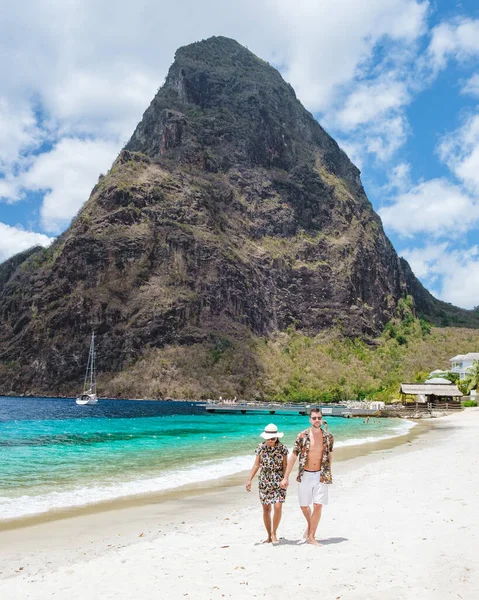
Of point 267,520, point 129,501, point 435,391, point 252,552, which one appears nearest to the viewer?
point 252,552

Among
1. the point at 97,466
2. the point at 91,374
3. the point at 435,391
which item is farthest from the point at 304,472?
the point at 91,374

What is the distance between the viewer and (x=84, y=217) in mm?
156625

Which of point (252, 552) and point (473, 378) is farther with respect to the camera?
point (473, 378)

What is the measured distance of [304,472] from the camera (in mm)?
10094

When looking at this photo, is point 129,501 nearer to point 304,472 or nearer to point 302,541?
point 302,541

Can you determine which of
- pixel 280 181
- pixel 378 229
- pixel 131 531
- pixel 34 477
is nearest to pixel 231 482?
pixel 34 477

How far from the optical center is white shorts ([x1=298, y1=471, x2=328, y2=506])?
32.5 feet

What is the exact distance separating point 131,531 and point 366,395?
4830 inches

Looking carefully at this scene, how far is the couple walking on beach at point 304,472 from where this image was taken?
991 cm

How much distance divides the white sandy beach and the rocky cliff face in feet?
405

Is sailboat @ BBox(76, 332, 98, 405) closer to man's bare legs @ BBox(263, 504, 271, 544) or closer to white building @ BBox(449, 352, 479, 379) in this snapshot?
white building @ BBox(449, 352, 479, 379)

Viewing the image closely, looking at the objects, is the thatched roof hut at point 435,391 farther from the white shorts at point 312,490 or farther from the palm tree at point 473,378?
the white shorts at point 312,490

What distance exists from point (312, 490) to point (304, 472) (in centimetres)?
34

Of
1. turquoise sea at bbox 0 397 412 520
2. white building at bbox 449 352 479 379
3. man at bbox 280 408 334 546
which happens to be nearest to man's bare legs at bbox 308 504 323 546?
man at bbox 280 408 334 546
